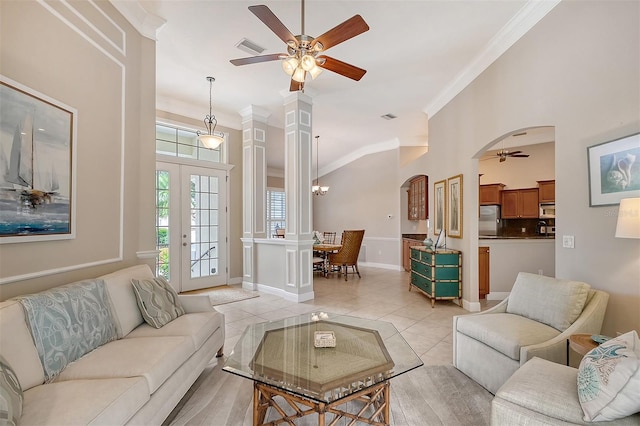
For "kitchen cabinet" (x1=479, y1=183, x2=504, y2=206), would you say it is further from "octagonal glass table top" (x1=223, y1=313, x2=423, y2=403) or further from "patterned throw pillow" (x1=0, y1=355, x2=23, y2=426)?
"patterned throw pillow" (x1=0, y1=355, x2=23, y2=426)

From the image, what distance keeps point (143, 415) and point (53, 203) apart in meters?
1.60

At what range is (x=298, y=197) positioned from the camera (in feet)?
15.4

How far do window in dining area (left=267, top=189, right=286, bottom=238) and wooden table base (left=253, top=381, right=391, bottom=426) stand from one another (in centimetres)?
765

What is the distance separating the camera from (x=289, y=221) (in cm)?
481

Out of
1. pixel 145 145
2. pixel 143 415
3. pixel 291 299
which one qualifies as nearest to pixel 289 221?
pixel 291 299

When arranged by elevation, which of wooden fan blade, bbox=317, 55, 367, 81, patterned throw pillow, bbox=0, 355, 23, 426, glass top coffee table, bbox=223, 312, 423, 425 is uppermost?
wooden fan blade, bbox=317, 55, 367, 81

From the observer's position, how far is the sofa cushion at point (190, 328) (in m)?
2.13

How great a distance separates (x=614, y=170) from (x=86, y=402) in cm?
351

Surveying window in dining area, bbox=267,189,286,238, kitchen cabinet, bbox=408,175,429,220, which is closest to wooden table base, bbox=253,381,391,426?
kitchen cabinet, bbox=408,175,429,220

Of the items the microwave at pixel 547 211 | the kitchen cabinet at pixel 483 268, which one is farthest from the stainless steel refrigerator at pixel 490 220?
the kitchen cabinet at pixel 483 268

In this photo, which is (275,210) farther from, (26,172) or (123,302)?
(26,172)

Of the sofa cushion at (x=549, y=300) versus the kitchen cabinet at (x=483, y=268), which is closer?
the sofa cushion at (x=549, y=300)

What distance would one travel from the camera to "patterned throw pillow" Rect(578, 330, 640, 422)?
3.86 feet

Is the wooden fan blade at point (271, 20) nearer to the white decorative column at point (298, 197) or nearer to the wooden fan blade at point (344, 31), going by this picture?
the wooden fan blade at point (344, 31)
